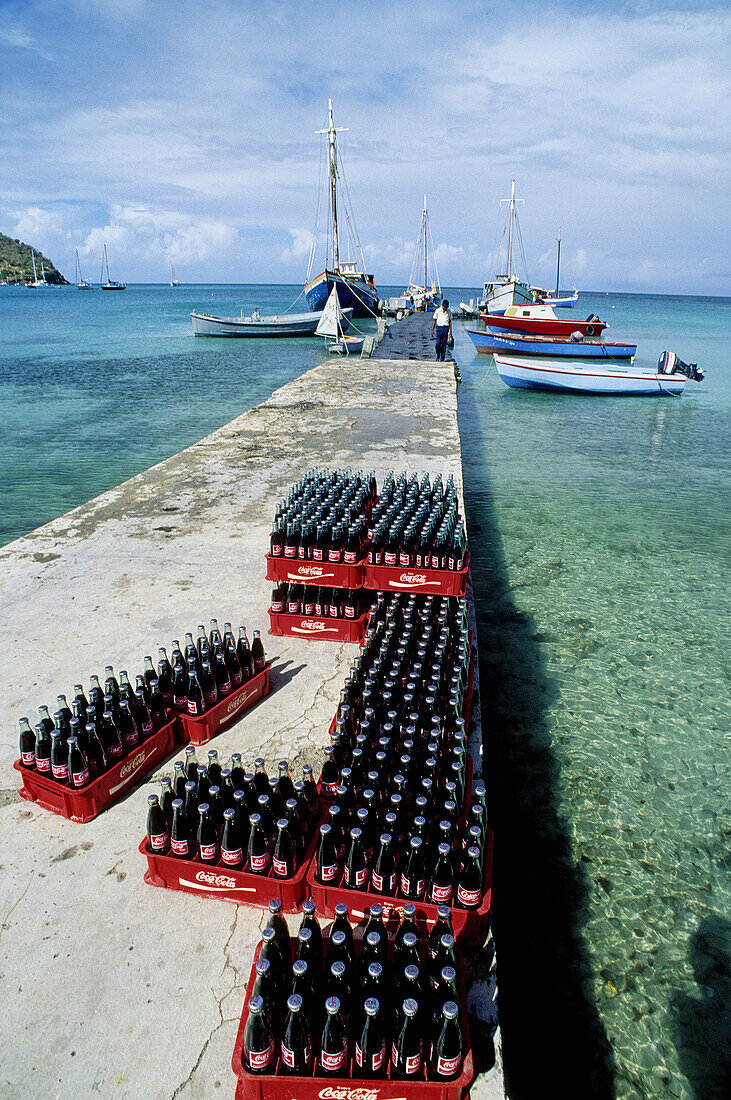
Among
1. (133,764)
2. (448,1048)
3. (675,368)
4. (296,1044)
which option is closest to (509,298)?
(675,368)

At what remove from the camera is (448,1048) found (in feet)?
7.99

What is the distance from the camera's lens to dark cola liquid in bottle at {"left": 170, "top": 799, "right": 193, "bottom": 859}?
10.8 feet

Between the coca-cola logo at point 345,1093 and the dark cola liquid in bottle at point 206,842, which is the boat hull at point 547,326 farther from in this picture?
the coca-cola logo at point 345,1093

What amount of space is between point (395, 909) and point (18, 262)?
20646cm

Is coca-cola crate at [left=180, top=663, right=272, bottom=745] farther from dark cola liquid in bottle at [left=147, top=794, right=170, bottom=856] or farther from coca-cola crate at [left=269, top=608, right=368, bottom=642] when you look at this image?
dark cola liquid in bottle at [left=147, top=794, right=170, bottom=856]

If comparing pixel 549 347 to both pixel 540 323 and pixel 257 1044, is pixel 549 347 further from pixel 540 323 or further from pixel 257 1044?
pixel 257 1044

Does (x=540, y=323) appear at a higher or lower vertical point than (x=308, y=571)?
higher

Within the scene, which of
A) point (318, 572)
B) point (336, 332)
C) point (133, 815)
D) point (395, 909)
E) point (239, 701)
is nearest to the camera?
point (395, 909)

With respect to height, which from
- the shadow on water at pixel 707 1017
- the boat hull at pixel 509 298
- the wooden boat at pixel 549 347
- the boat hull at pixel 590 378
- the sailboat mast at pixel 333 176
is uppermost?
the sailboat mast at pixel 333 176

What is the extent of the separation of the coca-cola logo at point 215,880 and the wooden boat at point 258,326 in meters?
43.6

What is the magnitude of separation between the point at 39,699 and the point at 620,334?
55017 millimetres

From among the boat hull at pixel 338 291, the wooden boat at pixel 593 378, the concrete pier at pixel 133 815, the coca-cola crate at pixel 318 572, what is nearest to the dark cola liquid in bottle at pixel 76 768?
the concrete pier at pixel 133 815

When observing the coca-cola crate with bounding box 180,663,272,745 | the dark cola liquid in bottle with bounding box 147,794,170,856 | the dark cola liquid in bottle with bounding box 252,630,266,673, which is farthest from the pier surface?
the dark cola liquid in bottle with bounding box 147,794,170,856

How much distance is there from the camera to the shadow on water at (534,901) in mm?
3289
